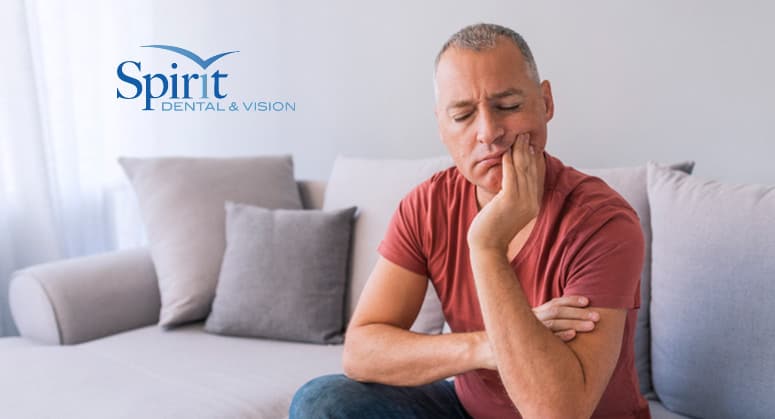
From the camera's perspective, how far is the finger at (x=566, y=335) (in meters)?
1.14

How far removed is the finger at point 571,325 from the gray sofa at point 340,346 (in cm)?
49

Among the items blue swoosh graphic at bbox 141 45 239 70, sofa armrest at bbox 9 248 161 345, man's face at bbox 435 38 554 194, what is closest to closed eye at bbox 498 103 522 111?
man's face at bbox 435 38 554 194

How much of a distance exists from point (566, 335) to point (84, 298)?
1569mm

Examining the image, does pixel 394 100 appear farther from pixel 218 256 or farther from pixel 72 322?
pixel 72 322

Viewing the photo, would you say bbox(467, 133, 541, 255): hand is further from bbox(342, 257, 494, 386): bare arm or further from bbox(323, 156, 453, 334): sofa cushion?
bbox(323, 156, 453, 334): sofa cushion

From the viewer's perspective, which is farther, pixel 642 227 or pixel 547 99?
pixel 642 227

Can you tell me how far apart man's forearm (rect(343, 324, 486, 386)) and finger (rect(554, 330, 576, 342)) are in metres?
0.12

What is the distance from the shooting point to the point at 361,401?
1.27m

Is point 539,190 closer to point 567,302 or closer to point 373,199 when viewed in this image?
point 567,302

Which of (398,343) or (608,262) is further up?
(608,262)

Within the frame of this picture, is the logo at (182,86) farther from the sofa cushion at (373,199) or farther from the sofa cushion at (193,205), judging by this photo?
the sofa cushion at (373,199)

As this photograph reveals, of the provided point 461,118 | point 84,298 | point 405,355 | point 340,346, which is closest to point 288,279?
point 340,346

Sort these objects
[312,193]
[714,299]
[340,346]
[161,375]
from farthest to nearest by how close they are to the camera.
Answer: [312,193], [340,346], [161,375], [714,299]

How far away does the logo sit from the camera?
284cm
